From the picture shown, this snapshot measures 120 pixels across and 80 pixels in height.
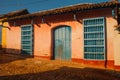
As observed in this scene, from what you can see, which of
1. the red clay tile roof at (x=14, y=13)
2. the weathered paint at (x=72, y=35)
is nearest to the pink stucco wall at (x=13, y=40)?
the weathered paint at (x=72, y=35)

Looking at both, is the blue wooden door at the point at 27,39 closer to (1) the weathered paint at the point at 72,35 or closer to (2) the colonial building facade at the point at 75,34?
(2) the colonial building facade at the point at 75,34

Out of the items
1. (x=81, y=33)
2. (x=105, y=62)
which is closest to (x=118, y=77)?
(x=105, y=62)

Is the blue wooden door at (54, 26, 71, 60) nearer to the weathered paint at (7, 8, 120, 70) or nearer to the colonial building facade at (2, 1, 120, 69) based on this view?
the colonial building facade at (2, 1, 120, 69)

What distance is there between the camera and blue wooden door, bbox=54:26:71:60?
15664mm

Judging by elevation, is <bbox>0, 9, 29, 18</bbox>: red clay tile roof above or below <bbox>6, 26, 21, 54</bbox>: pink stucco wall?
above

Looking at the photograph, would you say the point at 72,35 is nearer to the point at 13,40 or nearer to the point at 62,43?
the point at 62,43

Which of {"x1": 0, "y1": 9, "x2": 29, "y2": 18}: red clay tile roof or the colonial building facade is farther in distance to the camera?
{"x1": 0, "y1": 9, "x2": 29, "y2": 18}: red clay tile roof

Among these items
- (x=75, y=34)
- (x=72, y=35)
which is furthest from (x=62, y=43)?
(x=75, y=34)

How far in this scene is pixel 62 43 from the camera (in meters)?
16.1

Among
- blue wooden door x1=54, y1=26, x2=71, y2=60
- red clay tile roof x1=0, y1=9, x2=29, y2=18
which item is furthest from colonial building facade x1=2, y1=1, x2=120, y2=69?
red clay tile roof x1=0, y1=9, x2=29, y2=18

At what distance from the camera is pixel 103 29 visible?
13438 millimetres

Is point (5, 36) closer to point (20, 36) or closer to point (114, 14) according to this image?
point (20, 36)

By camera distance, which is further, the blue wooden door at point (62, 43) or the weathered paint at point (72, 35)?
the blue wooden door at point (62, 43)

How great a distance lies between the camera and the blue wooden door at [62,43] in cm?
1566
